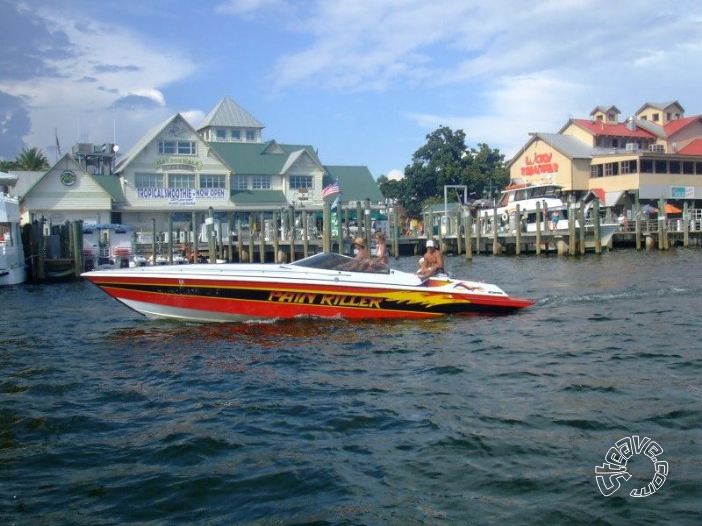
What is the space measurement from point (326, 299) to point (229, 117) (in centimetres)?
4787

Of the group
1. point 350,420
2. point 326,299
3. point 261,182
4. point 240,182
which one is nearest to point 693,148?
point 261,182

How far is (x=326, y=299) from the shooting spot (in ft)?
49.7

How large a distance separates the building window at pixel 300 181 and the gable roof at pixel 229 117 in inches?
262

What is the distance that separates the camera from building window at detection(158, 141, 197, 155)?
52647mm

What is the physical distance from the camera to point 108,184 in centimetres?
5162

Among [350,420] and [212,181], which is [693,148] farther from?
[350,420]

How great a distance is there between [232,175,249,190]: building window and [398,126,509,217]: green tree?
73.8ft

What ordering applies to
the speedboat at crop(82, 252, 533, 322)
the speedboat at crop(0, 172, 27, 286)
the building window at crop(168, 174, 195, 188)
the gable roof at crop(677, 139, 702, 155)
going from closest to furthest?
the speedboat at crop(82, 252, 533, 322), the speedboat at crop(0, 172, 27, 286), the building window at crop(168, 174, 195, 188), the gable roof at crop(677, 139, 702, 155)

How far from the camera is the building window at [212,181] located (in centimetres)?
5361

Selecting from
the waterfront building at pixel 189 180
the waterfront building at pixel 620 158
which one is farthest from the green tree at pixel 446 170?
the waterfront building at pixel 189 180

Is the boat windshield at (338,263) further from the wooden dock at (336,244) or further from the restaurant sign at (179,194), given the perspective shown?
the restaurant sign at (179,194)

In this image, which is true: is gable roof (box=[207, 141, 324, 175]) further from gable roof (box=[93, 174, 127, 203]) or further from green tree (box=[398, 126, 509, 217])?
green tree (box=[398, 126, 509, 217])

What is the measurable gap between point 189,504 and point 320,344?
676cm

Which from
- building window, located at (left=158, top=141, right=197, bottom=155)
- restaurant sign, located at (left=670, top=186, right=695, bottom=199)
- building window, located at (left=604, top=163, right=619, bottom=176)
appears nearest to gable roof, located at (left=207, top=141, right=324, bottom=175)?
building window, located at (left=158, top=141, right=197, bottom=155)
